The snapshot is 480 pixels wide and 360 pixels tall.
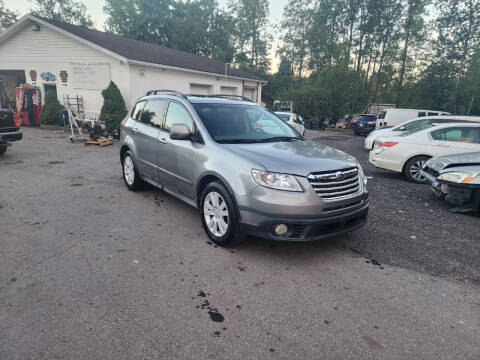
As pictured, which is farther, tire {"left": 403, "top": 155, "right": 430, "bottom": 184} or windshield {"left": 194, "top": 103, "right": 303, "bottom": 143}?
tire {"left": 403, "top": 155, "right": 430, "bottom": 184}

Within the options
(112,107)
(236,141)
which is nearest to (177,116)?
(236,141)

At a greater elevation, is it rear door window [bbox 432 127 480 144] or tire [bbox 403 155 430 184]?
rear door window [bbox 432 127 480 144]

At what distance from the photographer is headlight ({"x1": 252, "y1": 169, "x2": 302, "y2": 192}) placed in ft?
10.6

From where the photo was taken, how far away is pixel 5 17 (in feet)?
110

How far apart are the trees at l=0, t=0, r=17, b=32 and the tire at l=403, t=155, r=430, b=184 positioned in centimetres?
4134

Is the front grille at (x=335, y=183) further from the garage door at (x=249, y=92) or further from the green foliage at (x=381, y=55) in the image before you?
the green foliage at (x=381, y=55)

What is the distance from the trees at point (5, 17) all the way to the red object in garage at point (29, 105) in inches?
987

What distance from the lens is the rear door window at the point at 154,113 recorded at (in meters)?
4.99

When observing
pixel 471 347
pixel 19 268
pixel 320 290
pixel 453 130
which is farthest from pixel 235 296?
pixel 453 130

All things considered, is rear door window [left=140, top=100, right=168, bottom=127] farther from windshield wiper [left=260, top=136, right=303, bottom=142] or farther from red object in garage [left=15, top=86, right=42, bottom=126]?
red object in garage [left=15, top=86, right=42, bottom=126]

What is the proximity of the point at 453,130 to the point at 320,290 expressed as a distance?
21.3ft

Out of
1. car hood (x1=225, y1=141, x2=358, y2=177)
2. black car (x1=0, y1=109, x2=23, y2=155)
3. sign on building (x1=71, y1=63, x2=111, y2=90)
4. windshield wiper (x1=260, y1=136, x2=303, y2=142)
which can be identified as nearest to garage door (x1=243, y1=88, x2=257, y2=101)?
sign on building (x1=71, y1=63, x2=111, y2=90)

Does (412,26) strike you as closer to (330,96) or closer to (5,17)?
(330,96)

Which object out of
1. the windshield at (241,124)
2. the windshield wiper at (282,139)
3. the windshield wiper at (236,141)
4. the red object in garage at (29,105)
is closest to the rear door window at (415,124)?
the windshield at (241,124)
